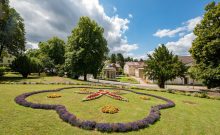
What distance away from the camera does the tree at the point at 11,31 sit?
113ft

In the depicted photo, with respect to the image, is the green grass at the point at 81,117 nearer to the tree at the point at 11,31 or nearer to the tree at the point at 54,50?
the tree at the point at 11,31

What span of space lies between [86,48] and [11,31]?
55.7 feet

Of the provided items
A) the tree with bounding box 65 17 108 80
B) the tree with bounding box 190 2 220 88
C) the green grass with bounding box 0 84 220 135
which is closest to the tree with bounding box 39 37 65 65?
the tree with bounding box 65 17 108 80

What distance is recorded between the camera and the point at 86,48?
1658 inches

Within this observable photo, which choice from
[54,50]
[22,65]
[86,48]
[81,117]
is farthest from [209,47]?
[54,50]

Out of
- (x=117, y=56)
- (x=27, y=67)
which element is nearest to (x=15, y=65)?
(x=27, y=67)

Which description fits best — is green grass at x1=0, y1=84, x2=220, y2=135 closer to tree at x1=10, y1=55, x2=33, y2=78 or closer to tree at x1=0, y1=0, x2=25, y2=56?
tree at x1=10, y1=55, x2=33, y2=78

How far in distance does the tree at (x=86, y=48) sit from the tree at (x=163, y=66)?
44.9ft

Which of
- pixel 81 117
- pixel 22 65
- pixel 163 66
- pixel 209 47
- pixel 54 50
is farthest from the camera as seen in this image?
pixel 54 50

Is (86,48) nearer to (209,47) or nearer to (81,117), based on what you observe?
(209,47)

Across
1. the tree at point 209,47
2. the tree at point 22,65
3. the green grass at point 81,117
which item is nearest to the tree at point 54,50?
the tree at point 22,65

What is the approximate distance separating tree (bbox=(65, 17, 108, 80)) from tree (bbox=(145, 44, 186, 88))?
1370cm

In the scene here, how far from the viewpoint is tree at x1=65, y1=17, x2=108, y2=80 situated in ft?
138

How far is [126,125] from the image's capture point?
33.7 ft
